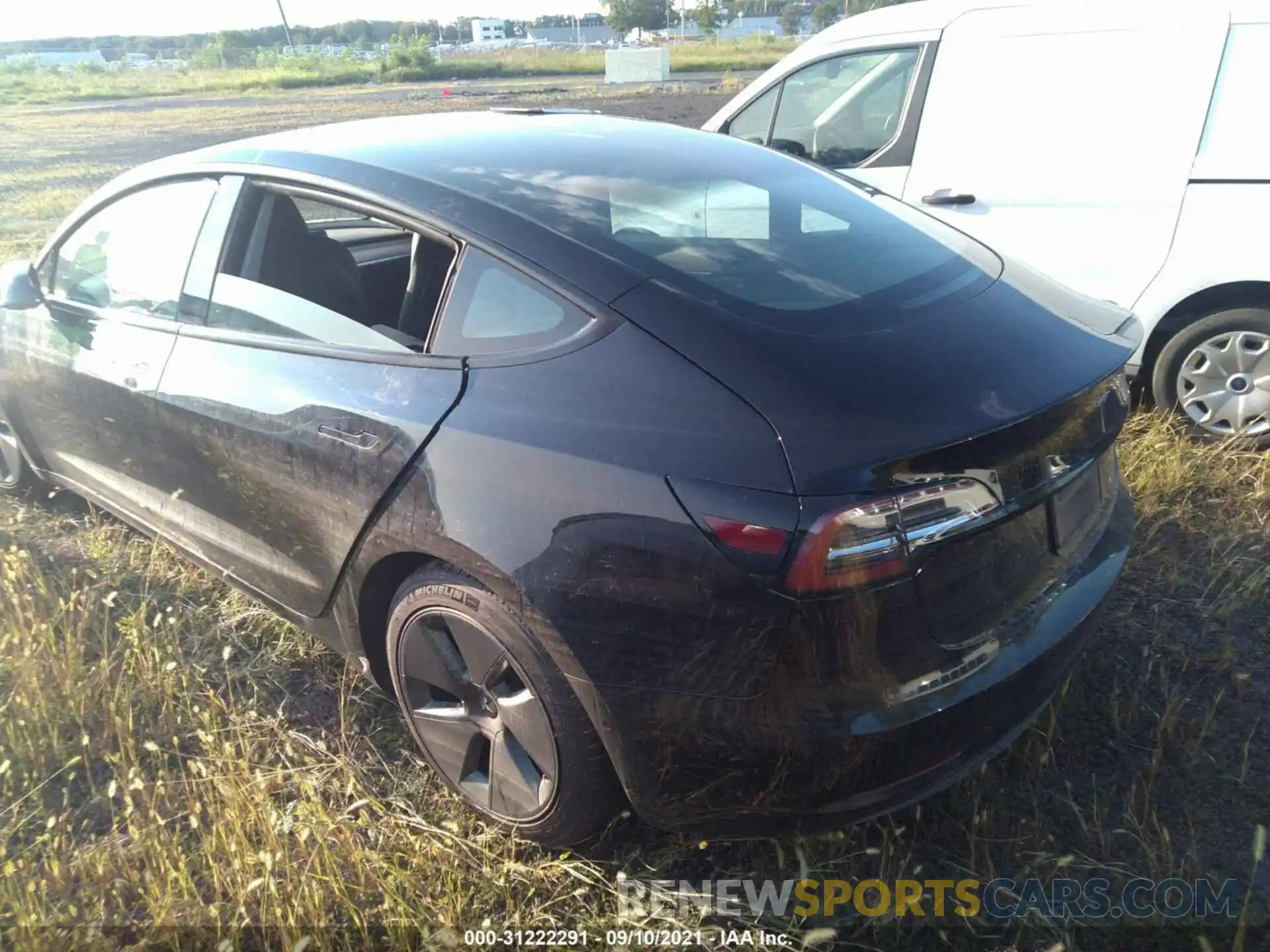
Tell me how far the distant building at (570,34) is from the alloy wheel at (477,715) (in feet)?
299

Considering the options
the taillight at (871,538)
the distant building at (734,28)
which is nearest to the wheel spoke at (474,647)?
the taillight at (871,538)

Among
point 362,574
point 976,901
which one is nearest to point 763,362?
point 362,574

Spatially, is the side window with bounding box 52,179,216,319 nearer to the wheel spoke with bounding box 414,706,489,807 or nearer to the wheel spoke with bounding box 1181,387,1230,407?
the wheel spoke with bounding box 414,706,489,807

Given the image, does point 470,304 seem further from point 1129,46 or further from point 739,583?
point 1129,46

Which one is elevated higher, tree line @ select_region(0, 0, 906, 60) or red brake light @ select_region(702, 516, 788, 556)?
tree line @ select_region(0, 0, 906, 60)

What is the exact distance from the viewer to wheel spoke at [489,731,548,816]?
2.08 meters

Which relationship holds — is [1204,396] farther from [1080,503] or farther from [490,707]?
[490,707]

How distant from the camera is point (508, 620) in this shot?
6.30 feet

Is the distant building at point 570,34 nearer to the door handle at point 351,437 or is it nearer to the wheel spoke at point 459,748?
the door handle at point 351,437

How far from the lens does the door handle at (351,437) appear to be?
6.98 feet

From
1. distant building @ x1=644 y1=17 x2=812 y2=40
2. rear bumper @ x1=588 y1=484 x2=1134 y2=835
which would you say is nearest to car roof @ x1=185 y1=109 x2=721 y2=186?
rear bumper @ x1=588 y1=484 x2=1134 y2=835

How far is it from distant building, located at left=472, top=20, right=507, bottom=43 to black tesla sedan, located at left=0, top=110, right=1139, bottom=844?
96.3 metres

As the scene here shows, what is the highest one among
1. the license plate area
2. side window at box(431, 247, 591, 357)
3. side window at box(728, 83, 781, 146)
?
side window at box(728, 83, 781, 146)

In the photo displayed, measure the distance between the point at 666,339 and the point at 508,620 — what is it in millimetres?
670
